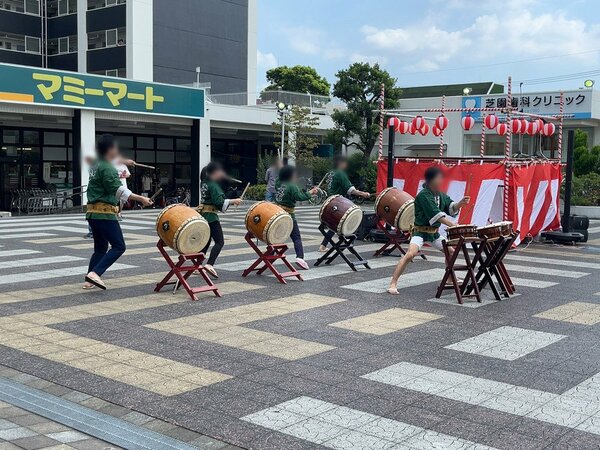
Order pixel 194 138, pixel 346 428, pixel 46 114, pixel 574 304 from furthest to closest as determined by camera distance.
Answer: pixel 194 138
pixel 46 114
pixel 574 304
pixel 346 428

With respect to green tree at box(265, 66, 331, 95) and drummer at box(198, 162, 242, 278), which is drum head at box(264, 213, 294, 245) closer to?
drummer at box(198, 162, 242, 278)

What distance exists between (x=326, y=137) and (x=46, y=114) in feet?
42.1

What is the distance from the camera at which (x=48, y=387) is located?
546 cm

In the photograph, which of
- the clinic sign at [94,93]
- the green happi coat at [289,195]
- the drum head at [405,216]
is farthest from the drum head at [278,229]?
the clinic sign at [94,93]

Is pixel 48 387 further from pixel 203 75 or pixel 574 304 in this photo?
pixel 203 75

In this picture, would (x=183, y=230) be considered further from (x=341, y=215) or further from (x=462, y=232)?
(x=462, y=232)

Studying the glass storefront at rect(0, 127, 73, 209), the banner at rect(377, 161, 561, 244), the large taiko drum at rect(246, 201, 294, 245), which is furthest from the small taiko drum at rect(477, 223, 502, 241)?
the glass storefront at rect(0, 127, 73, 209)

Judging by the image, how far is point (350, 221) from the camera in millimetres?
11047

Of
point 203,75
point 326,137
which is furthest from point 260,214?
point 203,75

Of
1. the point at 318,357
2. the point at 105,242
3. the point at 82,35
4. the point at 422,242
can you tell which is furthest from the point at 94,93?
the point at 318,357

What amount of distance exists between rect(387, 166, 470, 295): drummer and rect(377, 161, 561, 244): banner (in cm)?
455

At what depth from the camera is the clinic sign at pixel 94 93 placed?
2250 cm

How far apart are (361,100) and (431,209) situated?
2371 centimetres

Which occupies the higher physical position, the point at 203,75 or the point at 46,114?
the point at 203,75
